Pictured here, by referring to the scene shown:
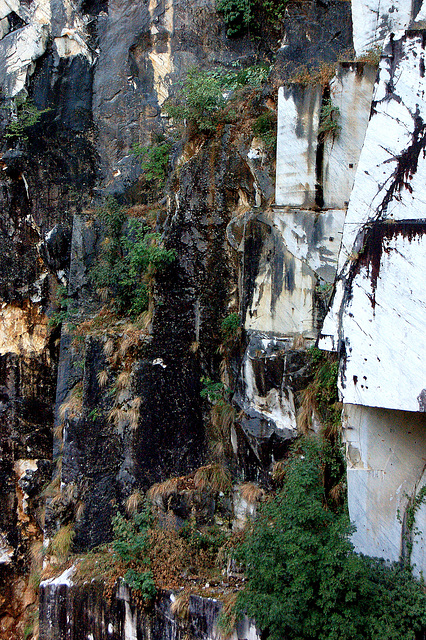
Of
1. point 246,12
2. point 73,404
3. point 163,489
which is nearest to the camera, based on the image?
point 163,489

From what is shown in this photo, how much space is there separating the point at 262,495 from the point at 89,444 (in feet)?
11.4

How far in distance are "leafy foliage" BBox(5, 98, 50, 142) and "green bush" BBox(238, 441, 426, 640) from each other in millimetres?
10805

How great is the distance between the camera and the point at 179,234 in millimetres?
9688

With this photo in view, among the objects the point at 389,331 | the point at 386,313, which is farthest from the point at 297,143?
the point at 389,331

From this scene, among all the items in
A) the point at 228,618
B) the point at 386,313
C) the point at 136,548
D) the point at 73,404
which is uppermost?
the point at 386,313

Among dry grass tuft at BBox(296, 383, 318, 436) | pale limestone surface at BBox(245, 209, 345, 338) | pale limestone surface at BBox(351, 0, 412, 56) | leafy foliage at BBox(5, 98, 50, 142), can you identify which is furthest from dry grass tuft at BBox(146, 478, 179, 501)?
leafy foliage at BBox(5, 98, 50, 142)

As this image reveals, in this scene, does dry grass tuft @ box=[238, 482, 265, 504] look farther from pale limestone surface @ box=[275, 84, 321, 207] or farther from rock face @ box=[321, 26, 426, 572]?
pale limestone surface @ box=[275, 84, 321, 207]

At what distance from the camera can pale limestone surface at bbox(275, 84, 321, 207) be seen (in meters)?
8.32

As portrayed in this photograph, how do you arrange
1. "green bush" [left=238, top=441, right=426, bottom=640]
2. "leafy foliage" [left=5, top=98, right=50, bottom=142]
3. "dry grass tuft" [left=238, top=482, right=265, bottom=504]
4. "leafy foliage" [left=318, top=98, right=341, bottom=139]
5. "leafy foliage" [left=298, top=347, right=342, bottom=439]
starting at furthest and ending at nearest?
1. "leafy foliage" [left=5, top=98, right=50, bottom=142]
2. "dry grass tuft" [left=238, top=482, right=265, bottom=504]
3. "leafy foliage" [left=318, top=98, right=341, bottom=139]
4. "leafy foliage" [left=298, top=347, right=342, bottom=439]
5. "green bush" [left=238, top=441, right=426, bottom=640]

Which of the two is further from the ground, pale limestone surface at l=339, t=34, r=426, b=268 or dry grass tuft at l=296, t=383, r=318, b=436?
pale limestone surface at l=339, t=34, r=426, b=268

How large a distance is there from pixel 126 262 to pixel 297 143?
432 cm

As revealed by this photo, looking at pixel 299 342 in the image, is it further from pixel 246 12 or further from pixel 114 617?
pixel 246 12

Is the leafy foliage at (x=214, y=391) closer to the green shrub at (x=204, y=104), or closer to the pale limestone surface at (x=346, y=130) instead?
the pale limestone surface at (x=346, y=130)

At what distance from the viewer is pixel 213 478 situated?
9.11m
